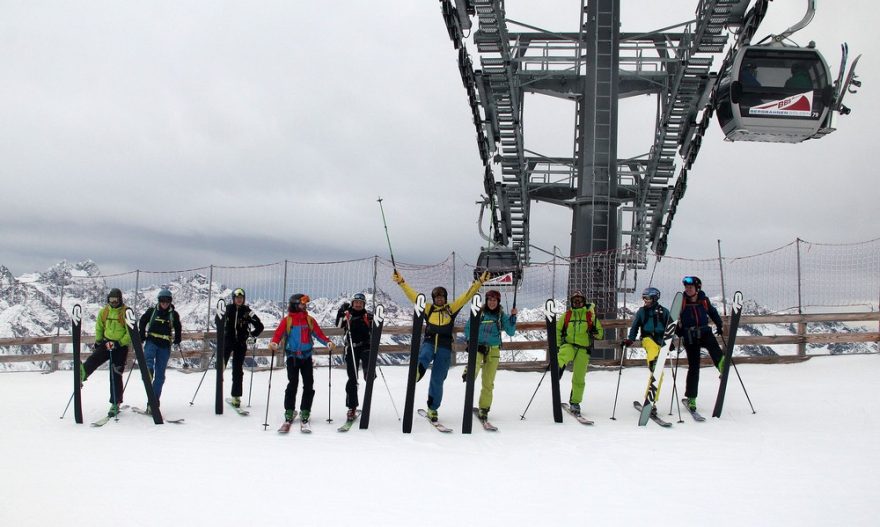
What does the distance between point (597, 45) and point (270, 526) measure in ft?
63.0

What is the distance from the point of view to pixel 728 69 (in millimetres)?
18547

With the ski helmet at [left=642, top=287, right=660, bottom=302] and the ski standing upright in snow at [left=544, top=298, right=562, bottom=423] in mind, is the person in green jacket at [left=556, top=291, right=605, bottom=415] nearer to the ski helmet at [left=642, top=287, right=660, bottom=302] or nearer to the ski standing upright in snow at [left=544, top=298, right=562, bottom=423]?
the ski standing upright in snow at [left=544, top=298, right=562, bottom=423]

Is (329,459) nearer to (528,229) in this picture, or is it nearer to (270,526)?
(270,526)

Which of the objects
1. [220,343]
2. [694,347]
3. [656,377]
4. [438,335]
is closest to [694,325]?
[694,347]

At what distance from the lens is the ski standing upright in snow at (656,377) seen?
388 inches

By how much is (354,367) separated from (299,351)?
3.37 ft

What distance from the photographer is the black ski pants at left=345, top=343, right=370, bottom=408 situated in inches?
408

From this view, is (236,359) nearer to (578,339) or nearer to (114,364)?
(114,364)

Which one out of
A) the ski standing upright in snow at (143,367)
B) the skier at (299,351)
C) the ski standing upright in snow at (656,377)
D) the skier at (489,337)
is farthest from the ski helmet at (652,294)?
the ski standing upright in snow at (143,367)

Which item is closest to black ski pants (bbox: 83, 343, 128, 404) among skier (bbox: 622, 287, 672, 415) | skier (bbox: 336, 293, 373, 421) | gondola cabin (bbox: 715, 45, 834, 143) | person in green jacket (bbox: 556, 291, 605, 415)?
skier (bbox: 336, 293, 373, 421)

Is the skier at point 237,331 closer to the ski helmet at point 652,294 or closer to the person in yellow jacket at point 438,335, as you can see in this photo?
the person in yellow jacket at point 438,335

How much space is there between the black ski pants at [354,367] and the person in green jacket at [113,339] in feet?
11.2

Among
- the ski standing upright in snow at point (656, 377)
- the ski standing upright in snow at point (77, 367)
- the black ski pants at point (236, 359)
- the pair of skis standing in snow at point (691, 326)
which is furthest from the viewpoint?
the black ski pants at point (236, 359)

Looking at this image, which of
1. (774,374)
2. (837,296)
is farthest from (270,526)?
(837,296)
